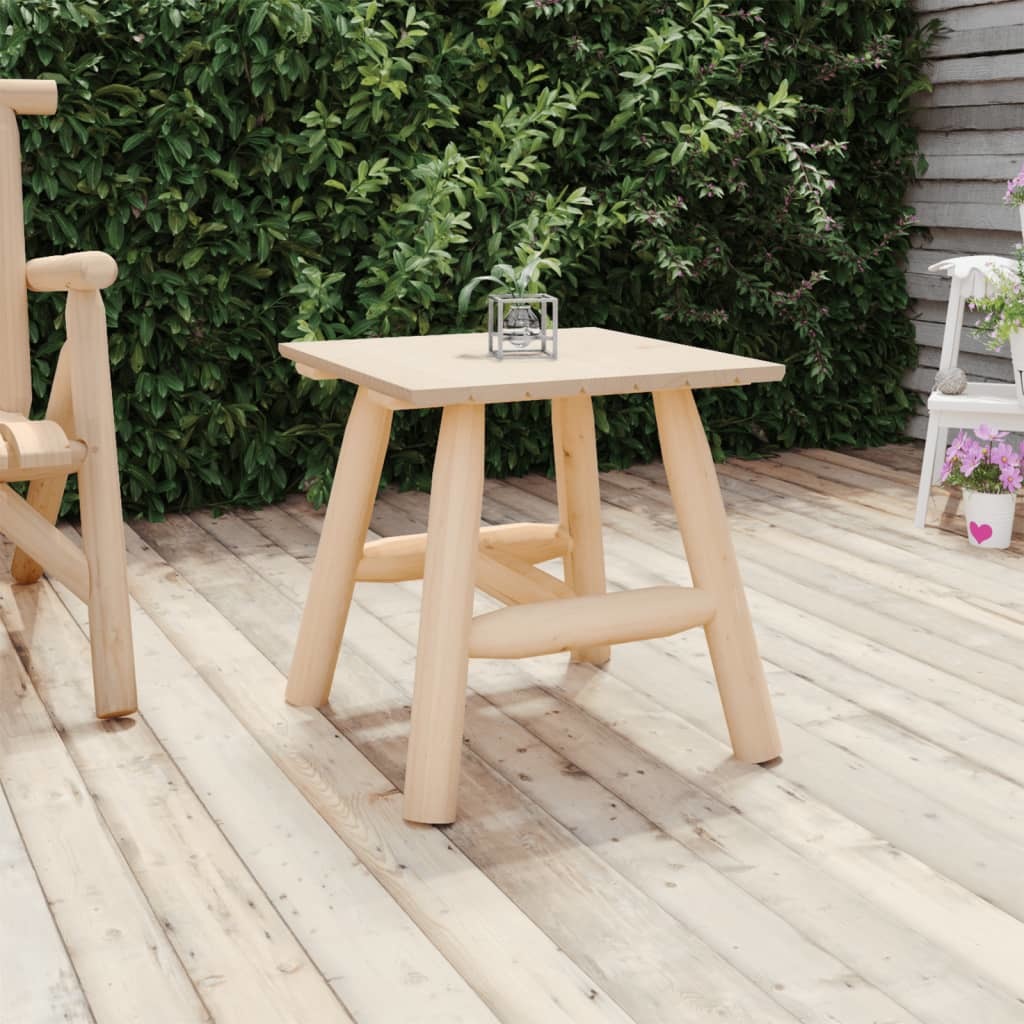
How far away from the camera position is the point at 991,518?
306 centimetres

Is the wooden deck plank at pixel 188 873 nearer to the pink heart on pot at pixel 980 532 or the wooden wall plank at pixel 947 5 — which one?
the pink heart on pot at pixel 980 532

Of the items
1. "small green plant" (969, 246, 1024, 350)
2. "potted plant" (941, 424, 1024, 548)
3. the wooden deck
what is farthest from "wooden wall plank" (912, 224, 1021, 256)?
the wooden deck

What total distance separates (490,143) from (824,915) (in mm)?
2419

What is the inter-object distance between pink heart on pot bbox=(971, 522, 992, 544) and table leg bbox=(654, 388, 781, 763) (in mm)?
1335

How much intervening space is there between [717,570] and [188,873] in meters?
0.80

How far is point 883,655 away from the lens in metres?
2.39

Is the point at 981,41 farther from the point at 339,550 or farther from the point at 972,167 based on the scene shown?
the point at 339,550

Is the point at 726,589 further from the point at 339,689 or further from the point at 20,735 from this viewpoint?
the point at 20,735

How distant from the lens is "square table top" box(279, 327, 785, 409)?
175 centimetres

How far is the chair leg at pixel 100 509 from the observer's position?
2.09m

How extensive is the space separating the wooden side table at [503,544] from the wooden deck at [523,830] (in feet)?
0.34

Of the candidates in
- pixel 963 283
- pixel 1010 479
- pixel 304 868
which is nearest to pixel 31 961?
pixel 304 868

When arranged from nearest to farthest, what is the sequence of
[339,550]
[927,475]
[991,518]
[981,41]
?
[339,550]
[991,518]
[927,475]
[981,41]

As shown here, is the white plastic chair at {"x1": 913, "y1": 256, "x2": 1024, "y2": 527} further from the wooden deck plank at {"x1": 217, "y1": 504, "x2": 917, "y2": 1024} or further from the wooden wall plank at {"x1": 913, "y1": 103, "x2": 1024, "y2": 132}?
the wooden deck plank at {"x1": 217, "y1": 504, "x2": 917, "y2": 1024}
